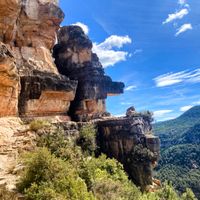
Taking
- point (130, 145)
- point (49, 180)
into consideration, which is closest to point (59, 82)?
point (130, 145)

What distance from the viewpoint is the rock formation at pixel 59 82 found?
1204 inches

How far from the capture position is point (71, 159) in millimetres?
19125

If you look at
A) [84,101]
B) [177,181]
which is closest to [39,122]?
[84,101]

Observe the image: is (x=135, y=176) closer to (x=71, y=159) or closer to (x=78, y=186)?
(x=71, y=159)

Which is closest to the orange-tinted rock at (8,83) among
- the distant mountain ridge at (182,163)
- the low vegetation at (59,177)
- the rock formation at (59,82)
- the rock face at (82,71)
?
the rock formation at (59,82)

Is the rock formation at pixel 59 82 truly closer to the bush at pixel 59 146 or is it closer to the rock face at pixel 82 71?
the rock face at pixel 82 71

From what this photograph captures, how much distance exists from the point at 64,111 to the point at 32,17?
13186 mm

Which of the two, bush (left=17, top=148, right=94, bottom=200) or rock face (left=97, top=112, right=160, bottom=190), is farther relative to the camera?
rock face (left=97, top=112, right=160, bottom=190)

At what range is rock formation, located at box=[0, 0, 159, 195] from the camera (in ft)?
100

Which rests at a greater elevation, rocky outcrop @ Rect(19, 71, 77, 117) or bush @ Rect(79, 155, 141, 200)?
rocky outcrop @ Rect(19, 71, 77, 117)

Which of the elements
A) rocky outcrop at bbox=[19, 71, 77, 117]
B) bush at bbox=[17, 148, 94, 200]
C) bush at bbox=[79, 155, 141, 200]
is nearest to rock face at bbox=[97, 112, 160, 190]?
bush at bbox=[79, 155, 141, 200]

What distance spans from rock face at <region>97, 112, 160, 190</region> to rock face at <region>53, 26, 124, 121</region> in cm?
605

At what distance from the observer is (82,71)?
140 ft

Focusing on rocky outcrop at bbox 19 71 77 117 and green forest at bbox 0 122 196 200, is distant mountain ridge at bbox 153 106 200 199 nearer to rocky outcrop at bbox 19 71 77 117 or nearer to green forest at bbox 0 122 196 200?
rocky outcrop at bbox 19 71 77 117
